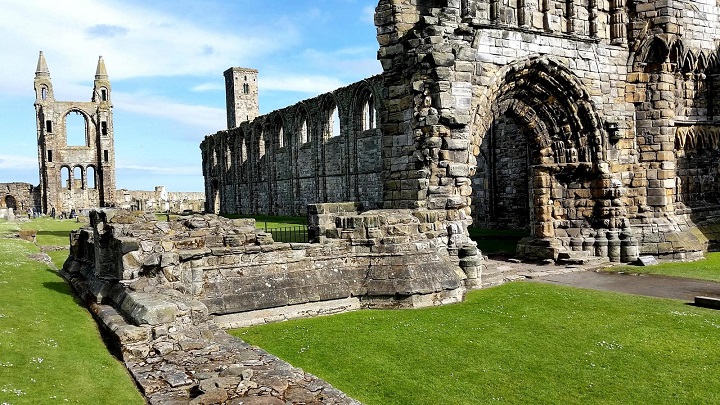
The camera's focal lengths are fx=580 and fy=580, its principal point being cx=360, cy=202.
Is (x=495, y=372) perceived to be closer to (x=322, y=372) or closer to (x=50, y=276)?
(x=322, y=372)

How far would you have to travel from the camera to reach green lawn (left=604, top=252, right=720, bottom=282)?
1297 cm

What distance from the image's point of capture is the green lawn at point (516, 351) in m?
6.10

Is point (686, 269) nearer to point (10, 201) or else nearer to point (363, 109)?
point (363, 109)

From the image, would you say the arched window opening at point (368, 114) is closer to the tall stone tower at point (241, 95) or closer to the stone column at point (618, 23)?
the stone column at point (618, 23)

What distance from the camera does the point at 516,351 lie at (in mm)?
7516

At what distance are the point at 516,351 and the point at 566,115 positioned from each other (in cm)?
964

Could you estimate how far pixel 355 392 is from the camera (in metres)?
6.13

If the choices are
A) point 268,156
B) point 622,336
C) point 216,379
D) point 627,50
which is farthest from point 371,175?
point 216,379

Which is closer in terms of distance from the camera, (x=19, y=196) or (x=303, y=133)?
(x=303, y=133)

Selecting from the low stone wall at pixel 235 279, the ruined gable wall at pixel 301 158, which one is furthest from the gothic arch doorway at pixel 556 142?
the ruined gable wall at pixel 301 158

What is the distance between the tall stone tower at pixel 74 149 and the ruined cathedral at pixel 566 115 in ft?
158

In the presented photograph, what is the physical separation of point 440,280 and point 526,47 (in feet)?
22.2

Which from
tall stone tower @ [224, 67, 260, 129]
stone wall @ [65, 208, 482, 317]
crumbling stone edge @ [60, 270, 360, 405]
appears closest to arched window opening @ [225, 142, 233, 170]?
tall stone tower @ [224, 67, 260, 129]

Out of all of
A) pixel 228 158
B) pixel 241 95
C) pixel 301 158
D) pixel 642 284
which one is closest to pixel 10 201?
pixel 228 158
